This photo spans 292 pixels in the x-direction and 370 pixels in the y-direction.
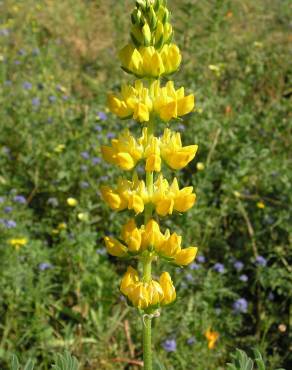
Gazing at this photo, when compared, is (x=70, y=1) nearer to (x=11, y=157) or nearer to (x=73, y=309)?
(x=11, y=157)

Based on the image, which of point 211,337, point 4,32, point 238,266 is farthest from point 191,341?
point 4,32

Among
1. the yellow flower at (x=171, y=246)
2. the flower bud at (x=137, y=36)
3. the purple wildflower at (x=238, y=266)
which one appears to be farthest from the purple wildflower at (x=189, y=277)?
the flower bud at (x=137, y=36)

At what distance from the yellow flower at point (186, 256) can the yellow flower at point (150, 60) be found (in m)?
0.53

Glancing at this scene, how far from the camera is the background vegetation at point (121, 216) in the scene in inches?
116

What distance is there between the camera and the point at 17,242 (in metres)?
3.13

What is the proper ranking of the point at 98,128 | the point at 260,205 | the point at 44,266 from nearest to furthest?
1. the point at 44,266
2. the point at 260,205
3. the point at 98,128

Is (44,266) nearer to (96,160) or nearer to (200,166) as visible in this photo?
(96,160)

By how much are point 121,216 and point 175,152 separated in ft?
6.65

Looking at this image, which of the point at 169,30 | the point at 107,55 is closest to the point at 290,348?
the point at 169,30

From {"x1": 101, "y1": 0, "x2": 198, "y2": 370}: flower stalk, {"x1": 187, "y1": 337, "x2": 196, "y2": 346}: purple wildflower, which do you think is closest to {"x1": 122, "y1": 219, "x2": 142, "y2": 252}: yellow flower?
{"x1": 101, "y1": 0, "x2": 198, "y2": 370}: flower stalk

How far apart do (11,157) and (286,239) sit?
7.25 feet

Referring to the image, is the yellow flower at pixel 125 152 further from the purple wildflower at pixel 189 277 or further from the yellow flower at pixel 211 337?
the purple wildflower at pixel 189 277

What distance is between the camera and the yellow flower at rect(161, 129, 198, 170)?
165 cm

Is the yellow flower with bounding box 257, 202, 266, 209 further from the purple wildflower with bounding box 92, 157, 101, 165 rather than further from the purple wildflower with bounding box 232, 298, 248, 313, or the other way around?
the purple wildflower with bounding box 92, 157, 101, 165
